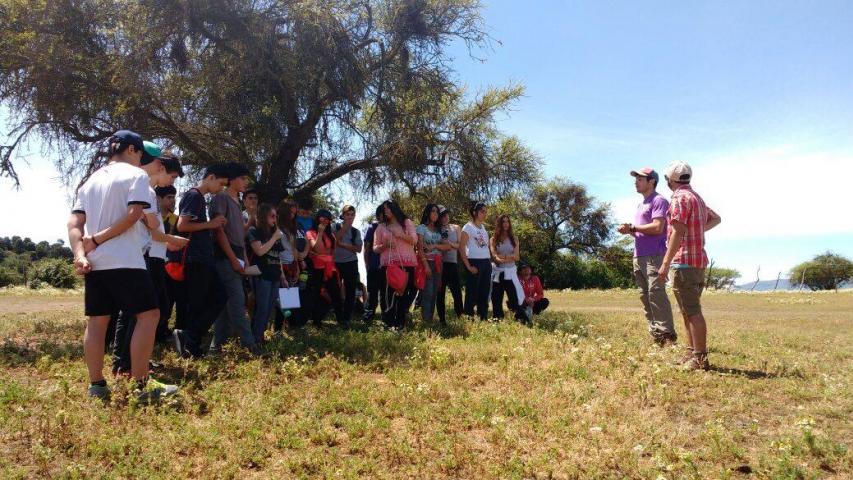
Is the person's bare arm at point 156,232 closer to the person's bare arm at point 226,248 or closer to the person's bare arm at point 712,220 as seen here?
the person's bare arm at point 226,248

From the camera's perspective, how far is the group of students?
4051mm

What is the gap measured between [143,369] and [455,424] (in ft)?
7.64

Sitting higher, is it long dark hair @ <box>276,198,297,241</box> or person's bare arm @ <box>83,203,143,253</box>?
long dark hair @ <box>276,198,297,241</box>

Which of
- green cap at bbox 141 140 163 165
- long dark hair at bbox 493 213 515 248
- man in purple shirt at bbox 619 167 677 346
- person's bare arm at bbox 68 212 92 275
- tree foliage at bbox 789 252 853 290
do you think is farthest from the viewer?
tree foliage at bbox 789 252 853 290

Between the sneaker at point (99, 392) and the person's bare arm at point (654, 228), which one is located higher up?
the person's bare arm at point (654, 228)

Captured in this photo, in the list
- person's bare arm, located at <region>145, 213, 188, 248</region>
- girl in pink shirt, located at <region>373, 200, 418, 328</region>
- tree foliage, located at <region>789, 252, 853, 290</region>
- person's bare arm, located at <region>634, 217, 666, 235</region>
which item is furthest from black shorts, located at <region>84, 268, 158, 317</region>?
tree foliage, located at <region>789, 252, 853, 290</region>

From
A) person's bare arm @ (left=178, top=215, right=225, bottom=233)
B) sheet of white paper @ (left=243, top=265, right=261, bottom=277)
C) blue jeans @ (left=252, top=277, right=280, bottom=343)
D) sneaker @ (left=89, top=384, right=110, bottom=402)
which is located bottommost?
sneaker @ (left=89, top=384, right=110, bottom=402)

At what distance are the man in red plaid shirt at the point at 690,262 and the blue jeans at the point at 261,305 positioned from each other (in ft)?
13.8

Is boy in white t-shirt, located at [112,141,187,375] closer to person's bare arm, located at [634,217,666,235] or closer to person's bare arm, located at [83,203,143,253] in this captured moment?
person's bare arm, located at [83,203,143,253]

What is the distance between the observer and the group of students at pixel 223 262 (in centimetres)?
405

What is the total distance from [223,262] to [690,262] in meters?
4.53

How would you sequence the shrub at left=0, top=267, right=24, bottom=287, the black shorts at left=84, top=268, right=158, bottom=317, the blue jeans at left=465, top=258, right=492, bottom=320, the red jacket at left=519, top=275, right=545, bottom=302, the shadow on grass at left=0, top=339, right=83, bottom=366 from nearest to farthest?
the black shorts at left=84, top=268, right=158, bottom=317
the shadow on grass at left=0, top=339, right=83, bottom=366
the blue jeans at left=465, top=258, right=492, bottom=320
the red jacket at left=519, top=275, right=545, bottom=302
the shrub at left=0, top=267, right=24, bottom=287

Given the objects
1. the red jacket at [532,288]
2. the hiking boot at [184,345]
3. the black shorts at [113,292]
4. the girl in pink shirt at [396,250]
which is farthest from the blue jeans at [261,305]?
the red jacket at [532,288]

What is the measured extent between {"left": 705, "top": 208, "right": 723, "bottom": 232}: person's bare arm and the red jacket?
458 cm
